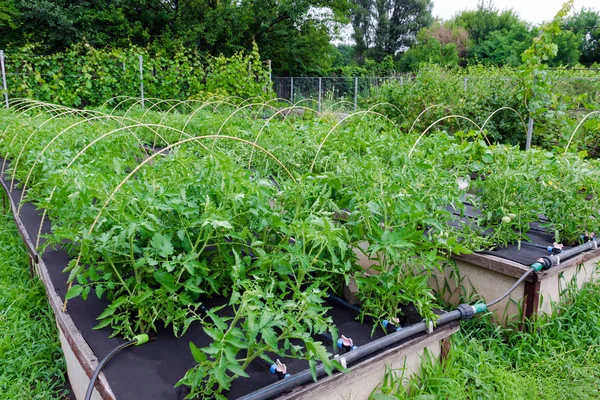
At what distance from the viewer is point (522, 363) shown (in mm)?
2500

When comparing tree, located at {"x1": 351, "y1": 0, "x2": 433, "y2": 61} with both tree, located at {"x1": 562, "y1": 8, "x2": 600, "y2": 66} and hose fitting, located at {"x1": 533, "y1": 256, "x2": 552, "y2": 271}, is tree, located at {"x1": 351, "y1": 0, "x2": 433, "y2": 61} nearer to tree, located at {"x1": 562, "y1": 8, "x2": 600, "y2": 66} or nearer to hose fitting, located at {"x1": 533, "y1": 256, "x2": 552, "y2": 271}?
tree, located at {"x1": 562, "y1": 8, "x2": 600, "y2": 66}

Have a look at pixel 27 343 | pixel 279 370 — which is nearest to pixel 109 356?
pixel 279 370

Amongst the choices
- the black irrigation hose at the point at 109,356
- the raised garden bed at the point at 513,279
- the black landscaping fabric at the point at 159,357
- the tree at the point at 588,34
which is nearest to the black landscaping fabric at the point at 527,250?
the raised garden bed at the point at 513,279

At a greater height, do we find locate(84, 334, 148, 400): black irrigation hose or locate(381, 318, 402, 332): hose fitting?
locate(381, 318, 402, 332): hose fitting

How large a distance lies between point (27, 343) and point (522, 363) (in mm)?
2685

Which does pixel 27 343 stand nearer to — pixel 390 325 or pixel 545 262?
pixel 390 325

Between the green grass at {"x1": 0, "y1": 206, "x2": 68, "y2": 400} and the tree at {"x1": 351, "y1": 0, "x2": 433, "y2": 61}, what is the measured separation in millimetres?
39082

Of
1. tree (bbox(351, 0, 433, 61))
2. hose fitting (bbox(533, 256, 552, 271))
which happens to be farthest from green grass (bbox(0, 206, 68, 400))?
tree (bbox(351, 0, 433, 61))

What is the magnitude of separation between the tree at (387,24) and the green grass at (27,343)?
128 ft

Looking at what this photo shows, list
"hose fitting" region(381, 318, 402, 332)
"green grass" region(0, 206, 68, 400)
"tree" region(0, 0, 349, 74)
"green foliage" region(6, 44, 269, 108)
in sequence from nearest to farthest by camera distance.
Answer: "hose fitting" region(381, 318, 402, 332), "green grass" region(0, 206, 68, 400), "green foliage" region(6, 44, 269, 108), "tree" region(0, 0, 349, 74)

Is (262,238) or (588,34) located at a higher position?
(588,34)

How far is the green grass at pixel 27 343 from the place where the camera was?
2344 millimetres

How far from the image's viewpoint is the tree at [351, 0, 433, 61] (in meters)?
40.0

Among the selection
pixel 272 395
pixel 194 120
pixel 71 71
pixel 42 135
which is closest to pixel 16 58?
pixel 71 71
